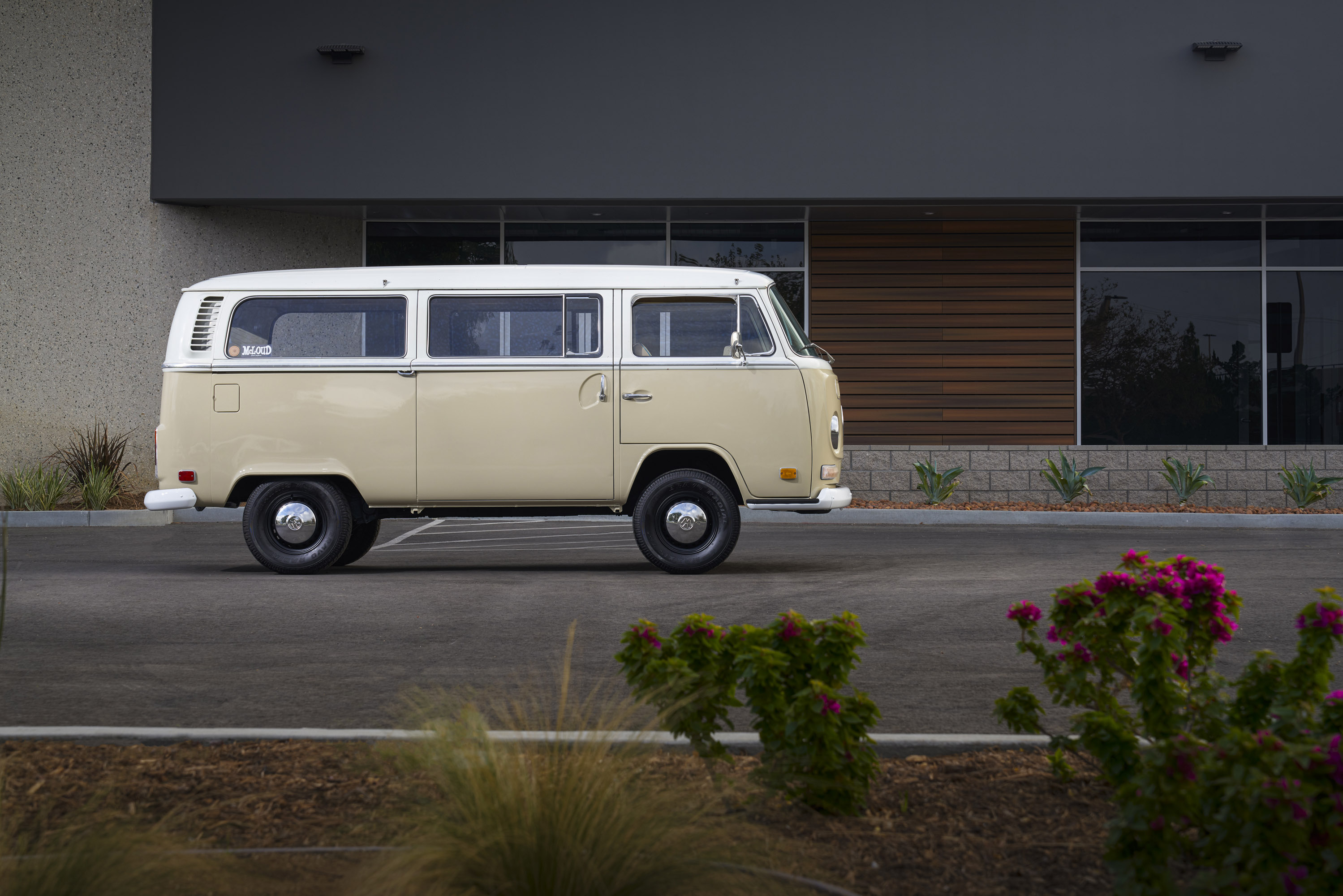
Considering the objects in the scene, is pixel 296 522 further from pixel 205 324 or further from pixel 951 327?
pixel 951 327

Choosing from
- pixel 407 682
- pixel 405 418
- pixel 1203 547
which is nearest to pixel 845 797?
pixel 407 682

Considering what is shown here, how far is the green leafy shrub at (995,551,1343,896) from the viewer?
2.28m

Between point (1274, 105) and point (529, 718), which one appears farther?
point (1274, 105)

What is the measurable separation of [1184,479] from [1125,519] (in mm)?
1880

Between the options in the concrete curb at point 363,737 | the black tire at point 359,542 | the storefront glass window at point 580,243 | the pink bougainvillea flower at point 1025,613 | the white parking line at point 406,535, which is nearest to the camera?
the pink bougainvillea flower at point 1025,613

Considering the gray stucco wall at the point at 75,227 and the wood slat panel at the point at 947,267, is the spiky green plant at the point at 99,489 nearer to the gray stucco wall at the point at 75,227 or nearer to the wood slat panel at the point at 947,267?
the gray stucco wall at the point at 75,227

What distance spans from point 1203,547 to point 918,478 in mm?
5050

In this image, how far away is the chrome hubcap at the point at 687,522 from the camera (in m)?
9.80

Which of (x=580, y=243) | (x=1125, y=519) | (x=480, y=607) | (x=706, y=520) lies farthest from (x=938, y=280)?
(x=480, y=607)

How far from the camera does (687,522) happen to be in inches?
386

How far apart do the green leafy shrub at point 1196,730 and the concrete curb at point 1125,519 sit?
1070cm

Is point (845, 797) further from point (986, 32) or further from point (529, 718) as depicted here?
point (986, 32)

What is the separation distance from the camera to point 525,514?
1037cm

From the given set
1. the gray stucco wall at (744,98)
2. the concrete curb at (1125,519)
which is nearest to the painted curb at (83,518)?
the gray stucco wall at (744,98)
